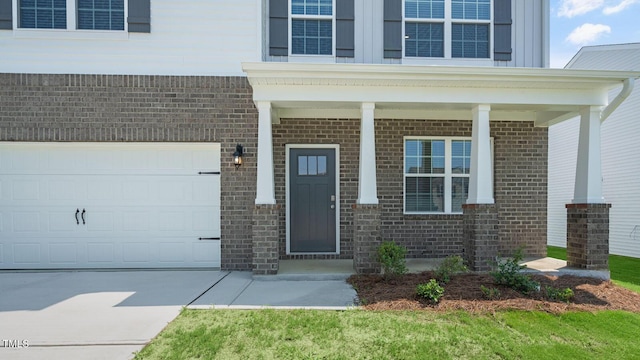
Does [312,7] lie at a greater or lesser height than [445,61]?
greater

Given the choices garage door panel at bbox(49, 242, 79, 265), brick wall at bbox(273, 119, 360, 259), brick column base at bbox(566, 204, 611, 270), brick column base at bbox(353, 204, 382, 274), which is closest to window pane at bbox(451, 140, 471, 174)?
brick wall at bbox(273, 119, 360, 259)

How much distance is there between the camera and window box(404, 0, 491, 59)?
23.8ft

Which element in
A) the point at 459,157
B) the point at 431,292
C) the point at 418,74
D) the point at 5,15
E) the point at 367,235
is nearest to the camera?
the point at 431,292

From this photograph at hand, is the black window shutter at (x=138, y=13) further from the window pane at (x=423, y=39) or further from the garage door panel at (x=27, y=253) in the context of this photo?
the window pane at (x=423, y=39)

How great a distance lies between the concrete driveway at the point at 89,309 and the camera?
11.3 feet

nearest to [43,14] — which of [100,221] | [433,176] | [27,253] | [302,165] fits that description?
[100,221]

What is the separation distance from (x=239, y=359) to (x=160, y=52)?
18.5ft

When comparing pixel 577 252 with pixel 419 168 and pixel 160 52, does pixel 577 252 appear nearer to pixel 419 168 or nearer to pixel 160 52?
pixel 419 168

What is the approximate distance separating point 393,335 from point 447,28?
6101 millimetres

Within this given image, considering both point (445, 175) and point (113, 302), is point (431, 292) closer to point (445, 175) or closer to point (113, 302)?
point (445, 175)

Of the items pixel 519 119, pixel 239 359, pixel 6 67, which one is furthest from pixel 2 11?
pixel 519 119

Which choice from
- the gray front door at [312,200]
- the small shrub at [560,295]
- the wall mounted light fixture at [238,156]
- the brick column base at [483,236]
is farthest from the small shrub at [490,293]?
the wall mounted light fixture at [238,156]

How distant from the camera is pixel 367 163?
5.95m

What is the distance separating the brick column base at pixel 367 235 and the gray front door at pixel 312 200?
62.8 inches
